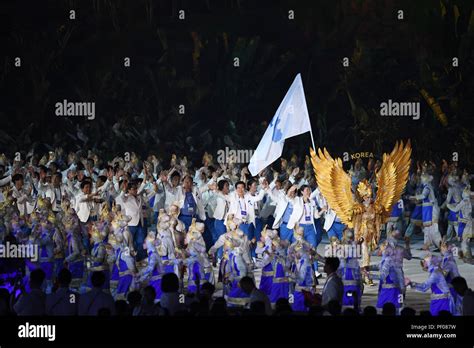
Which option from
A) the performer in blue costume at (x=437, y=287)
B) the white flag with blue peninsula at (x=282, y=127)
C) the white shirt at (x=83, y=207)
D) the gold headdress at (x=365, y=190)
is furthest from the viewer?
the white flag with blue peninsula at (x=282, y=127)

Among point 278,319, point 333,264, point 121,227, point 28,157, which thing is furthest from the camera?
point 28,157

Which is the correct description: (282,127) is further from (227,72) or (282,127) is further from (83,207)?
(83,207)

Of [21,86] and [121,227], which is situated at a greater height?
[21,86]

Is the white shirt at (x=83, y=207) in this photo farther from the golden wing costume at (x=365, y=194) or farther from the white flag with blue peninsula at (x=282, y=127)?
the golden wing costume at (x=365, y=194)

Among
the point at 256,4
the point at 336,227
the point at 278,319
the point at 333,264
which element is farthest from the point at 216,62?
the point at 278,319

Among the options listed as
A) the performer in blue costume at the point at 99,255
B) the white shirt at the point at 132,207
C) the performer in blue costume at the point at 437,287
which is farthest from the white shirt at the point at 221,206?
the performer in blue costume at the point at 437,287

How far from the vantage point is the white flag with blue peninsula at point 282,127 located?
20969 millimetres

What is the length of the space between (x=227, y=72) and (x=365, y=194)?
5.07 metres

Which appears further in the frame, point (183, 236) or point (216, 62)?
point (216, 62)

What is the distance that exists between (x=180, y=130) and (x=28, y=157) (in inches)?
109

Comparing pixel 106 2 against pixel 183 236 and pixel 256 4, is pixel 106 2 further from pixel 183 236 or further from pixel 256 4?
pixel 183 236

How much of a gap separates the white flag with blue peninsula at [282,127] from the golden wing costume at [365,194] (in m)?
1.07

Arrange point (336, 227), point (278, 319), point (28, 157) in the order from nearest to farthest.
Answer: point (278, 319) → point (336, 227) → point (28, 157)

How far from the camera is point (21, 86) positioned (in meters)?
23.0
